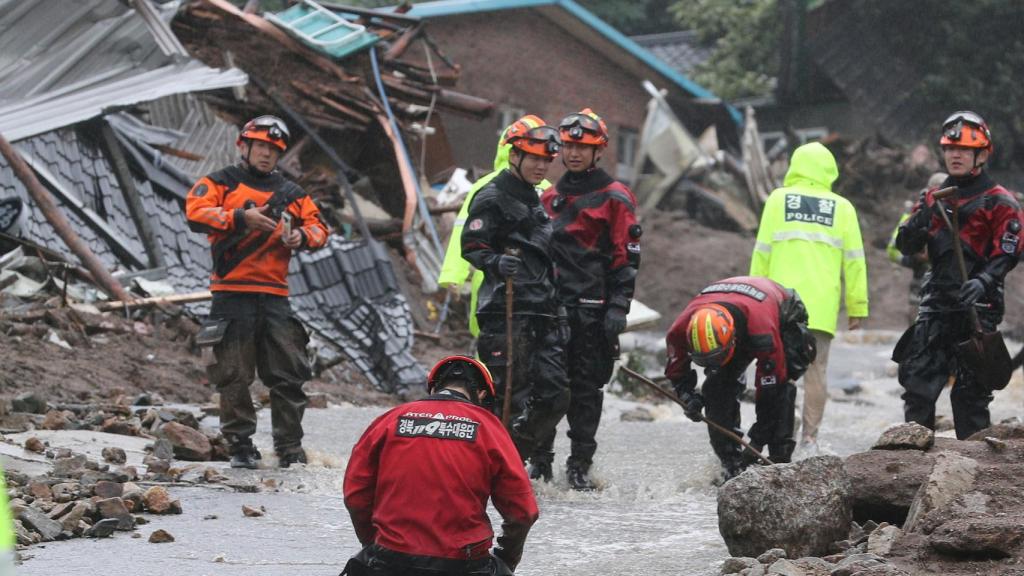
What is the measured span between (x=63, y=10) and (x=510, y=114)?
11711mm

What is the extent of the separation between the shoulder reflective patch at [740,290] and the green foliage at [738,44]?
2520 cm

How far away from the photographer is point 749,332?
8.02 m

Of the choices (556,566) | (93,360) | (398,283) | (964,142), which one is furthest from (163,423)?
(398,283)

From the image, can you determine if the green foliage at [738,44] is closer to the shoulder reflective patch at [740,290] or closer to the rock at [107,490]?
the shoulder reflective patch at [740,290]

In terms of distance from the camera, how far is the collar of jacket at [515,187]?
25.8ft

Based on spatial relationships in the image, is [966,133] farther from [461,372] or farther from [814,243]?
[461,372]

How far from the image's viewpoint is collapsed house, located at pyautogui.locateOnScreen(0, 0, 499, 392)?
13.4 m

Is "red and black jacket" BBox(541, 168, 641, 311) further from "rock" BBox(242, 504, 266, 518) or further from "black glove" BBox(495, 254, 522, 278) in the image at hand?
"rock" BBox(242, 504, 266, 518)

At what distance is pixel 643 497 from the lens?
26.1 feet

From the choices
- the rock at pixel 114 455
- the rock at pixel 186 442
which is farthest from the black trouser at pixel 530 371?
the rock at pixel 114 455

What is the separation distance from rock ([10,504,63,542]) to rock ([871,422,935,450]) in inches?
147

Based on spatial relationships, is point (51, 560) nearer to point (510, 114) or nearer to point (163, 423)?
point (163, 423)

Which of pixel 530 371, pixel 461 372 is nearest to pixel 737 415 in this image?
pixel 530 371

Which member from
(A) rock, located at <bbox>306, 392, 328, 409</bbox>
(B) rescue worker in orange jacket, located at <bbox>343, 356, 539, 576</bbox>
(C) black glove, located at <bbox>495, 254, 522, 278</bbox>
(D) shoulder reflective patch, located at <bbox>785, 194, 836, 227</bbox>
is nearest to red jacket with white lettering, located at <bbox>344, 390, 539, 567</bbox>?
(B) rescue worker in orange jacket, located at <bbox>343, 356, 539, 576</bbox>
